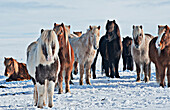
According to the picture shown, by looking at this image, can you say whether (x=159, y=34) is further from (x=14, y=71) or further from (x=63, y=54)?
(x=14, y=71)

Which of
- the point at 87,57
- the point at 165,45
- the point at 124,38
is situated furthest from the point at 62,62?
the point at 124,38

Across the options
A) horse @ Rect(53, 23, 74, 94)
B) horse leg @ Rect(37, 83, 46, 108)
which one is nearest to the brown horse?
horse @ Rect(53, 23, 74, 94)

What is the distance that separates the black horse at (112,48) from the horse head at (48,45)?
7.59 metres

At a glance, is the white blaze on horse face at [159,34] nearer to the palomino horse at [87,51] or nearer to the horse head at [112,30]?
the palomino horse at [87,51]

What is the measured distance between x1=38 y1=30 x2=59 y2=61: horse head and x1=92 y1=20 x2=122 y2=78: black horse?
7594 millimetres

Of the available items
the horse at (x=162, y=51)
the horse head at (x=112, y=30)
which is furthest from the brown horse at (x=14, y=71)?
the horse at (x=162, y=51)

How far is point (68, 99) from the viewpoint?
8016 mm

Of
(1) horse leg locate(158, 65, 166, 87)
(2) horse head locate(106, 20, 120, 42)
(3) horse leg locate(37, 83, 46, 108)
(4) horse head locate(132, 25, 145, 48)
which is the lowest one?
(3) horse leg locate(37, 83, 46, 108)

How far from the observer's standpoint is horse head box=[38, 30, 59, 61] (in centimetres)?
650

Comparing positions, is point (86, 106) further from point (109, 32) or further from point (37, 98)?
point (109, 32)

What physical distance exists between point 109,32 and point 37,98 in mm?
7422

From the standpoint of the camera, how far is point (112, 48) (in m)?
14.3

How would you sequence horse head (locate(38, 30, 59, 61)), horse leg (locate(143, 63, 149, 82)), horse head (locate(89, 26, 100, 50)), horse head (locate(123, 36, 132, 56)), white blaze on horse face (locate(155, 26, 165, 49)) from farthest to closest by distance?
1. horse head (locate(123, 36, 132, 56))
2. horse leg (locate(143, 63, 149, 82))
3. horse head (locate(89, 26, 100, 50))
4. white blaze on horse face (locate(155, 26, 165, 49))
5. horse head (locate(38, 30, 59, 61))

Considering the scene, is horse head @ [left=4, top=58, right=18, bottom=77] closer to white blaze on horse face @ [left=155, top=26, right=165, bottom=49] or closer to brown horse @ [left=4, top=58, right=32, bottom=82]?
brown horse @ [left=4, top=58, right=32, bottom=82]
